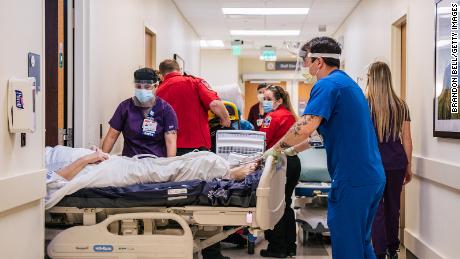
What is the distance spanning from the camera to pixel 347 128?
284 cm

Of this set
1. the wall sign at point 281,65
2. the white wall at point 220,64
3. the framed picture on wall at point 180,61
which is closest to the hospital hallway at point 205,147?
the framed picture on wall at point 180,61

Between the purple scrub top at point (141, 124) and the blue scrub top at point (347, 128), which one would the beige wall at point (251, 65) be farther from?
the blue scrub top at point (347, 128)

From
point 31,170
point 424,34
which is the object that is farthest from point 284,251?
point 31,170

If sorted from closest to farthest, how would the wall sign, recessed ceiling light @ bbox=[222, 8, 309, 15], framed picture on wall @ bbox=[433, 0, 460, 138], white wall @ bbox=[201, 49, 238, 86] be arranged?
framed picture on wall @ bbox=[433, 0, 460, 138] < recessed ceiling light @ bbox=[222, 8, 309, 15] < white wall @ bbox=[201, 49, 238, 86] < the wall sign

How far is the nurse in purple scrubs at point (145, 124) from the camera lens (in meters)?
3.67

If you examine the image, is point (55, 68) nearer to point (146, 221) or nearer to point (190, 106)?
Answer: point (190, 106)

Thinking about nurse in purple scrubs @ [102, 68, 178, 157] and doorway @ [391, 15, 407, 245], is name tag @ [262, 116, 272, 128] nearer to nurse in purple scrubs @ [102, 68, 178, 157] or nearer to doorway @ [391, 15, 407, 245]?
nurse in purple scrubs @ [102, 68, 178, 157]

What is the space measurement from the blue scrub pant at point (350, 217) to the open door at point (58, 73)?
2.04 metres

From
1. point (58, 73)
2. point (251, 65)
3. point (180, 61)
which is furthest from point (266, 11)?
point (251, 65)

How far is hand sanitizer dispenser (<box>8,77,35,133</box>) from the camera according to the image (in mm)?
2428

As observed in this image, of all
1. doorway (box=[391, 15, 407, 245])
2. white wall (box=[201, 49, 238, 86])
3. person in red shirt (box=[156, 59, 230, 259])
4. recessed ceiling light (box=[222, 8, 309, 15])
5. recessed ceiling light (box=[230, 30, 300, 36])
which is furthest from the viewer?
white wall (box=[201, 49, 238, 86])

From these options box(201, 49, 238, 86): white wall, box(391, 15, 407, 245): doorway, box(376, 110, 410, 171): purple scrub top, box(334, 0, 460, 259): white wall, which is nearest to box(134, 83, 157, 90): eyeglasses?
box(376, 110, 410, 171): purple scrub top

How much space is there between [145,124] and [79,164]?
2.25 feet

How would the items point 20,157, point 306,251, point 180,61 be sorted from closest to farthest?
point 20,157
point 306,251
point 180,61
